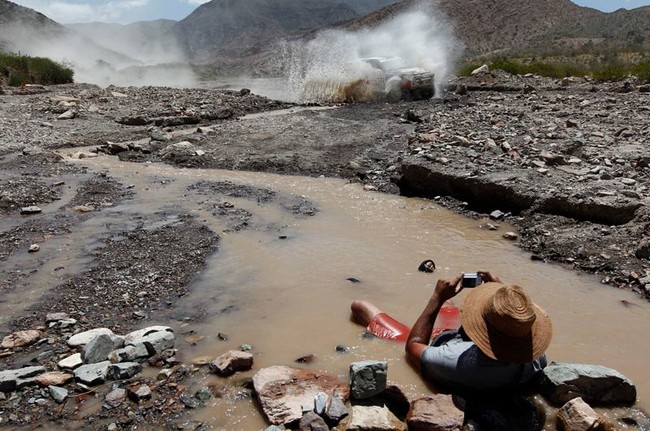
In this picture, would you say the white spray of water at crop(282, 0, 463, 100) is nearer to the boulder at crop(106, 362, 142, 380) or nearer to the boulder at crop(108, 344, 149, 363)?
the boulder at crop(108, 344, 149, 363)

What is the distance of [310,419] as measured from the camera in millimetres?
3018

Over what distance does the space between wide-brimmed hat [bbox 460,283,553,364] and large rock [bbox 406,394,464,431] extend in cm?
39

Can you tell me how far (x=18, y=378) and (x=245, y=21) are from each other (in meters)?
130

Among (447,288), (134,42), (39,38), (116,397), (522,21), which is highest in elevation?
(522,21)

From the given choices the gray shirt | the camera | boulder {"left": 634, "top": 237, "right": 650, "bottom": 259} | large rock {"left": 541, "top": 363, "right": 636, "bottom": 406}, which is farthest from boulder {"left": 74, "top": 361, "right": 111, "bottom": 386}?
boulder {"left": 634, "top": 237, "right": 650, "bottom": 259}

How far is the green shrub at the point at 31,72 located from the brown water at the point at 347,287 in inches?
708

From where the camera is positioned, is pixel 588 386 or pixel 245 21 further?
pixel 245 21

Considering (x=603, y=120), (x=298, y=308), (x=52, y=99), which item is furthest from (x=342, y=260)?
(x=52, y=99)

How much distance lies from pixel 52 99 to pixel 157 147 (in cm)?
699

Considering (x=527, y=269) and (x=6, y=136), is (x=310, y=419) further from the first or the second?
(x=6, y=136)

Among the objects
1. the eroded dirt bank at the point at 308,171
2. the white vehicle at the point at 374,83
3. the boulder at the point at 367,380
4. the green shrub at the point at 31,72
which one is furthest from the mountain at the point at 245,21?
the boulder at the point at 367,380

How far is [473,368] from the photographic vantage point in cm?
313

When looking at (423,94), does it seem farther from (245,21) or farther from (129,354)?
(245,21)

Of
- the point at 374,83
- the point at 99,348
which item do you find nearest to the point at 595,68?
the point at 374,83
